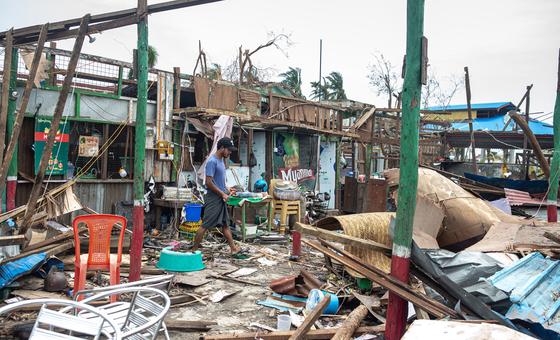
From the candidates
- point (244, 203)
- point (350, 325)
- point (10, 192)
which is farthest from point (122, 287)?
point (244, 203)

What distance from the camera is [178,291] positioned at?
239 inches

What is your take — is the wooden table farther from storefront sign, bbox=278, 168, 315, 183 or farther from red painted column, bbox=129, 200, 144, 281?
red painted column, bbox=129, 200, 144, 281

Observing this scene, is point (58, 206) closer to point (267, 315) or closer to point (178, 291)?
point (178, 291)

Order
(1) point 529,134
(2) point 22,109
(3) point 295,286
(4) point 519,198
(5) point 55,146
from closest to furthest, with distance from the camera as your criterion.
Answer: (3) point 295,286 < (2) point 22,109 < (1) point 529,134 < (5) point 55,146 < (4) point 519,198

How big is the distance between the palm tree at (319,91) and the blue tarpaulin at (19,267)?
30.0 metres

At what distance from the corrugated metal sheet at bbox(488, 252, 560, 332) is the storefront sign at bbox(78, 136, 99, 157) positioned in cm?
846

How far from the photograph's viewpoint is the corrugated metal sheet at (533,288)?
3795 mm

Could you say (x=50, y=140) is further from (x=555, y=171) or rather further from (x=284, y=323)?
(x=555, y=171)

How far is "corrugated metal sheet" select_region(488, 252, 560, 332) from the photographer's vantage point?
3795 millimetres

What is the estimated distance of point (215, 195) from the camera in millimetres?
7992

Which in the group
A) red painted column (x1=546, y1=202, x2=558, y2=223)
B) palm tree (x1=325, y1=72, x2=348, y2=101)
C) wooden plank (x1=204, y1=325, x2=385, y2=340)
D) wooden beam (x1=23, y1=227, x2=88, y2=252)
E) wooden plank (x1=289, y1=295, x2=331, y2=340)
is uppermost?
palm tree (x1=325, y1=72, x2=348, y2=101)

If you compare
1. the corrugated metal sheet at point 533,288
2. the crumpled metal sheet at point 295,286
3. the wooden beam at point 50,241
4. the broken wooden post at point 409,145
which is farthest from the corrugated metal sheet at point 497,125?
the wooden beam at point 50,241

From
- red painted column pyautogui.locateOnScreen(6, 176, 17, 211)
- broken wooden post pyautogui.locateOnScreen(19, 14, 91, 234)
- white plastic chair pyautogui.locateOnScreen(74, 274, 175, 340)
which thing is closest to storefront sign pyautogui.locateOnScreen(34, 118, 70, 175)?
red painted column pyautogui.locateOnScreen(6, 176, 17, 211)

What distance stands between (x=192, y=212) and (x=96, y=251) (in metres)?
4.82
